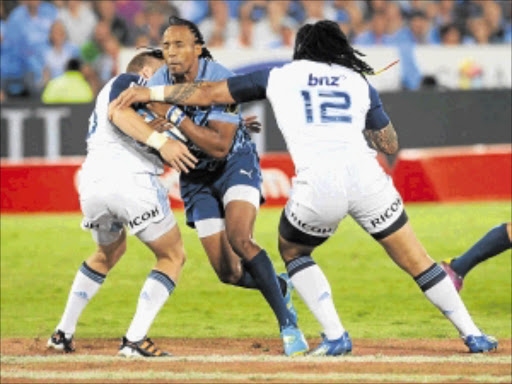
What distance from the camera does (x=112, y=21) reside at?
66.1ft

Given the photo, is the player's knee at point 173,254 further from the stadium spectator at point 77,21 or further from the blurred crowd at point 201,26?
the stadium spectator at point 77,21

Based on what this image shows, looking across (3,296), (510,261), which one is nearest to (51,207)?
(3,296)

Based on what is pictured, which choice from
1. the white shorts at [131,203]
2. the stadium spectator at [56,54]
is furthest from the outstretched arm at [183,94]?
the stadium spectator at [56,54]

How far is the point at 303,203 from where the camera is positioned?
7.79 meters

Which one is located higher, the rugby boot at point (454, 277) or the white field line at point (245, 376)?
the white field line at point (245, 376)

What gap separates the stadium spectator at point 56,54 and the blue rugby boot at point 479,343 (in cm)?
1223

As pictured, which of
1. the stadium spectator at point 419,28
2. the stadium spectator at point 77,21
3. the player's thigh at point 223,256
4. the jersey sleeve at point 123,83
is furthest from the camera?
the stadium spectator at point 419,28

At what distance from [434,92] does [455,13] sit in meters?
3.44

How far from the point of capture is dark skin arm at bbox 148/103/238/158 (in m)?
8.22

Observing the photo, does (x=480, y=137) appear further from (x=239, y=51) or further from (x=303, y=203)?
(x=303, y=203)

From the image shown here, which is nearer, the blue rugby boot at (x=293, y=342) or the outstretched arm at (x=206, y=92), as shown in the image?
the outstretched arm at (x=206, y=92)

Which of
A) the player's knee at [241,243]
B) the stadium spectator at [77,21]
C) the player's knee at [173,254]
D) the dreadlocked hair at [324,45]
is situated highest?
the dreadlocked hair at [324,45]

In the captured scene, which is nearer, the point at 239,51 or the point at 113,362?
the point at 113,362

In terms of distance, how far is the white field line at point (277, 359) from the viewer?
25.9 feet
